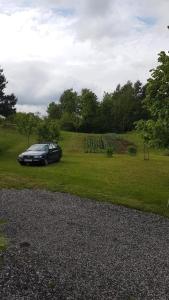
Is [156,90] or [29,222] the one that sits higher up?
[156,90]

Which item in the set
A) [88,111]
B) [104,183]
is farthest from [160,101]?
[88,111]

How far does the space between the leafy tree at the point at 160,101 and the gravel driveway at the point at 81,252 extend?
16.8ft

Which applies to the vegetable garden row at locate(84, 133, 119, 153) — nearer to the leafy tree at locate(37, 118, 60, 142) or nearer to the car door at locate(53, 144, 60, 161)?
the leafy tree at locate(37, 118, 60, 142)

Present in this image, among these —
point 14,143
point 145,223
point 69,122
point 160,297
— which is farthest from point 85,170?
point 69,122

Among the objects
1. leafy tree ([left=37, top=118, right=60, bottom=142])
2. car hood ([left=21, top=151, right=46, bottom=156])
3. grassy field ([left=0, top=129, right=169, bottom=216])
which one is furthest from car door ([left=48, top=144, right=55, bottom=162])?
leafy tree ([left=37, top=118, right=60, bottom=142])

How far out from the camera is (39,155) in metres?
34.5

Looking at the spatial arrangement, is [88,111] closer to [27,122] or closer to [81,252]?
[27,122]

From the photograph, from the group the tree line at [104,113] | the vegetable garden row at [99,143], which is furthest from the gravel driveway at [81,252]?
the tree line at [104,113]

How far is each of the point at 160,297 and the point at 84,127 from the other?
106m

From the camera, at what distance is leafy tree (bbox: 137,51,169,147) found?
2230 cm

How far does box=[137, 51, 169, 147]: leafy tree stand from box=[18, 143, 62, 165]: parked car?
42.9ft

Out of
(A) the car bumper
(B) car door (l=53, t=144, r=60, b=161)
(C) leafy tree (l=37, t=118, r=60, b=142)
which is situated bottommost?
(A) the car bumper

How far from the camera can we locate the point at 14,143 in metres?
67.4

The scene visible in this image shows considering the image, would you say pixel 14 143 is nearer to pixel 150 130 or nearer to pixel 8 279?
pixel 150 130
